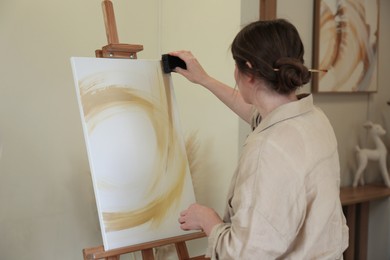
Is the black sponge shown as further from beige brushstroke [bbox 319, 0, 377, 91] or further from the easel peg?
beige brushstroke [bbox 319, 0, 377, 91]

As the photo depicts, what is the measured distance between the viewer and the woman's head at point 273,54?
99 centimetres

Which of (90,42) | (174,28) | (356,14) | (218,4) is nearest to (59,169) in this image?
(90,42)

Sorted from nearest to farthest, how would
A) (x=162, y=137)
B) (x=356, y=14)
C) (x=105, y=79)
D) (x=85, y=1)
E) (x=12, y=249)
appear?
(x=105, y=79) → (x=162, y=137) → (x=12, y=249) → (x=85, y=1) → (x=356, y=14)

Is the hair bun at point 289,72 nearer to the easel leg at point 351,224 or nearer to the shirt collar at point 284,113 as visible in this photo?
the shirt collar at point 284,113

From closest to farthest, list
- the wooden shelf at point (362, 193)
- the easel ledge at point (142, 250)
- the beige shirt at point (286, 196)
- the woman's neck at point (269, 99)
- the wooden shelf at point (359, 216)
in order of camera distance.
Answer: the beige shirt at point (286, 196)
the woman's neck at point (269, 99)
the easel ledge at point (142, 250)
the wooden shelf at point (362, 193)
the wooden shelf at point (359, 216)

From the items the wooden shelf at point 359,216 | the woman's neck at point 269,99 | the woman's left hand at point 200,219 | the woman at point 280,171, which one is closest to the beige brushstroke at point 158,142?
the woman's left hand at point 200,219

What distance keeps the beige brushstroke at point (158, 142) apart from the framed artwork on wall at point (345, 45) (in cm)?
104

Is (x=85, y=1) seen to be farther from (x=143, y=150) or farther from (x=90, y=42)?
(x=143, y=150)

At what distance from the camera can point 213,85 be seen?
1537 mm

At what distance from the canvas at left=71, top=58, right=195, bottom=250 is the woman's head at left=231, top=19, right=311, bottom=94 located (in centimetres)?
52

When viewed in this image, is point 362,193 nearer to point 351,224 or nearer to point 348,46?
point 351,224

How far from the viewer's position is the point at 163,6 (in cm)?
224

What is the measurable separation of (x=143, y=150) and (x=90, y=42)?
83 centimetres

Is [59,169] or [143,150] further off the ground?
[143,150]
